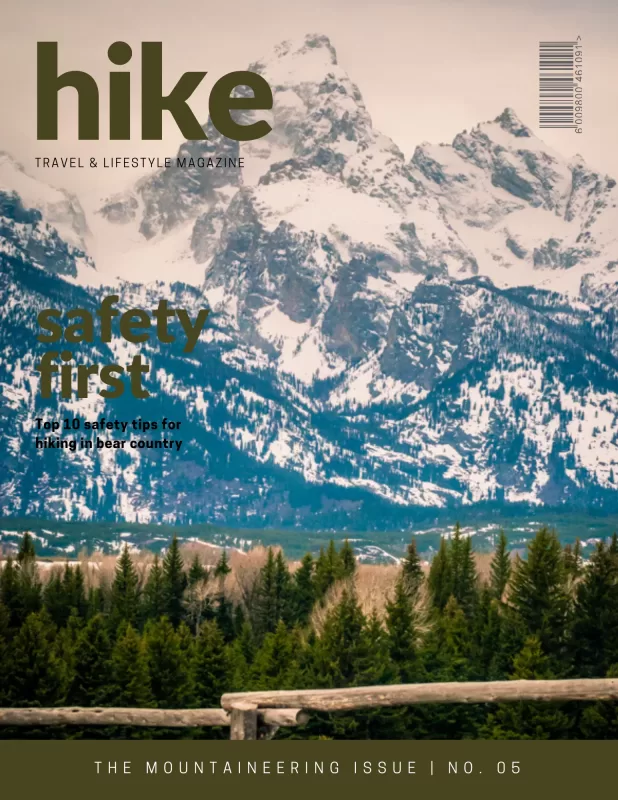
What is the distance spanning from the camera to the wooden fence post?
26719 millimetres

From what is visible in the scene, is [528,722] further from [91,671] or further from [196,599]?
[196,599]

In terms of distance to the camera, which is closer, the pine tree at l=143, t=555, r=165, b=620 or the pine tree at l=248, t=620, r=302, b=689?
the pine tree at l=248, t=620, r=302, b=689

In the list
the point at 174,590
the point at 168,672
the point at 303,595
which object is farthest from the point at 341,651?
the point at 303,595

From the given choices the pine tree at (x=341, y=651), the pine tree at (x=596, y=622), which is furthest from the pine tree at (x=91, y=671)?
the pine tree at (x=596, y=622)

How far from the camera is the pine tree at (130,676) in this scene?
86.2 meters

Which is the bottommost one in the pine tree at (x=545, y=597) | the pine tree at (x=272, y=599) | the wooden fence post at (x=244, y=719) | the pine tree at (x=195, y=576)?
the pine tree at (x=272, y=599)

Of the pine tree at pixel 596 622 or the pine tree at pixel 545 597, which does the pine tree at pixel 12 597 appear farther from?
the pine tree at pixel 596 622

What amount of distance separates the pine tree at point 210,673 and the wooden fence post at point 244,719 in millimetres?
63865

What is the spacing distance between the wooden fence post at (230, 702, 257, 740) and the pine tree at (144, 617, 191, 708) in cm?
6030

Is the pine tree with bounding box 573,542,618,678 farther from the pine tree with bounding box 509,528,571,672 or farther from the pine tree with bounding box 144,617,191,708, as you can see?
the pine tree with bounding box 144,617,191,708

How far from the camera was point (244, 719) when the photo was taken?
26.8m
